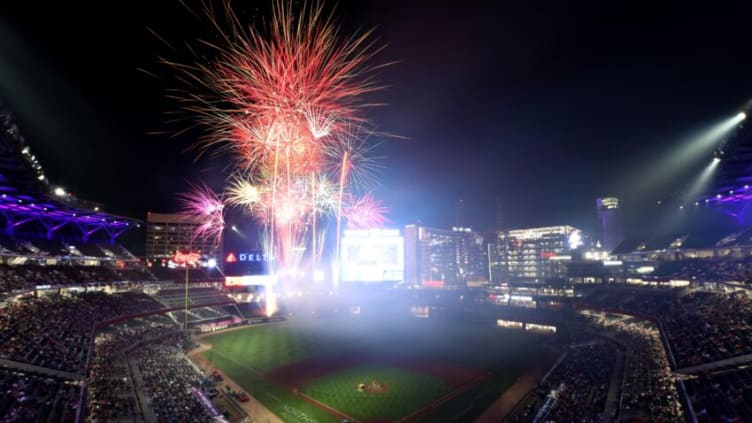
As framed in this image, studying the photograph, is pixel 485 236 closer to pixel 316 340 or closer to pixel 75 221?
pixel 316 340

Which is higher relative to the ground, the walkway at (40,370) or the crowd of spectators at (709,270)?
the crowd of spectators at (709,270)

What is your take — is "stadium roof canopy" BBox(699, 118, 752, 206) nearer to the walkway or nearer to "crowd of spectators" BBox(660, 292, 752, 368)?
"crowd of spectators" BBox(660, 292, 752, 368)

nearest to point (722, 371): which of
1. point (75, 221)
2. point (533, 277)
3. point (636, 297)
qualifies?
point (636, 297)

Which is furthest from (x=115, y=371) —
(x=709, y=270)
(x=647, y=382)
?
(x=709, y=270)

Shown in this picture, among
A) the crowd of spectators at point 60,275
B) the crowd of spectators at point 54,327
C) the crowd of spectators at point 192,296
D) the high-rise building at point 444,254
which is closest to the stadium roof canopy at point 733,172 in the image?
the crowd of spectators at point 54,327

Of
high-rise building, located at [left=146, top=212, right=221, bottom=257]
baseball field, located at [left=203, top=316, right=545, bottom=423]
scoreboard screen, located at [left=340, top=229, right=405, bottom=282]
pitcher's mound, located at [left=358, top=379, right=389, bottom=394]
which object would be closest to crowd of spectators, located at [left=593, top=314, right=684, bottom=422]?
baseball field, located at [left=203, top=316, right=545, bottom=423]

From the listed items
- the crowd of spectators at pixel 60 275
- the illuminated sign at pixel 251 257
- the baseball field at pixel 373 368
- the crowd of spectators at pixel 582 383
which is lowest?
the baseball field at pixel 373 368

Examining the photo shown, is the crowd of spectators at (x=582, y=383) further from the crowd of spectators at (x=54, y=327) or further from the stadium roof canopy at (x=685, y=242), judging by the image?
the crowd of spectators at (x=54, y=327)
